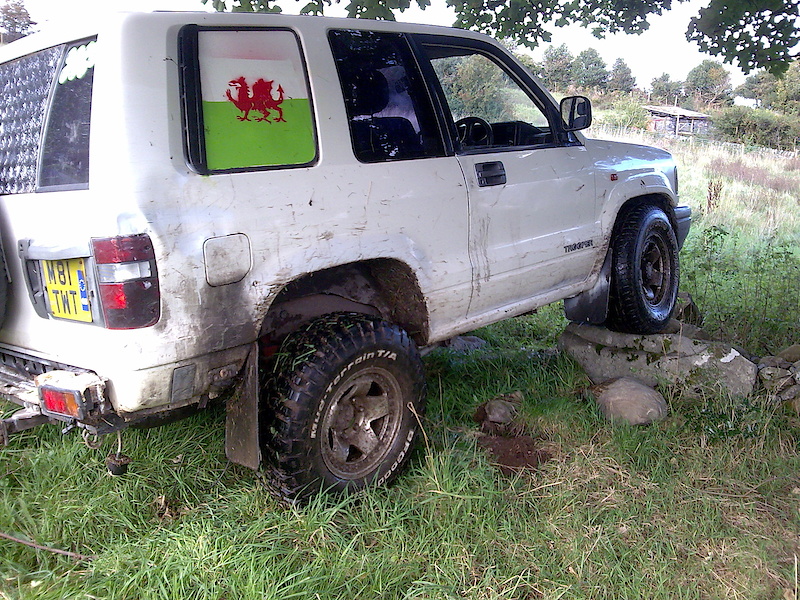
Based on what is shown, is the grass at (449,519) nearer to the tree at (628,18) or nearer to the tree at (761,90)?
the tree at (628,18)

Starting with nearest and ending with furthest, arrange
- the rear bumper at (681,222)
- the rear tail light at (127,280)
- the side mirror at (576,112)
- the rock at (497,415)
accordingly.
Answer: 1. the rear tail light at (127,280)
2. the rock at (497,415)
3. the side mirror at (576,112)
4. the rear bumper at (681,222)

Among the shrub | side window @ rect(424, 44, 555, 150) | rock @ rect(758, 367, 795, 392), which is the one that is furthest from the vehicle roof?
the shrub

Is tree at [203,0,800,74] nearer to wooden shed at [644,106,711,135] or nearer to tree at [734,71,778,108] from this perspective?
wooden shed at [644,106,711,135]

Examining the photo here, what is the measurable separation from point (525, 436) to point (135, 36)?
256 cm

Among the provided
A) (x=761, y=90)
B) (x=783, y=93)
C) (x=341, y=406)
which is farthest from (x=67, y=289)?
(x=761, y=90)

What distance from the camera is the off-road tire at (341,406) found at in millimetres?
2490

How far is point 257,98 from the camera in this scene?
7.67ft

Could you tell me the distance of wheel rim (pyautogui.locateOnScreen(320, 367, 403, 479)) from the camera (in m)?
2.74

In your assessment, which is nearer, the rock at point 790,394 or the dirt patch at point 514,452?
the dirt patch at point 514,452

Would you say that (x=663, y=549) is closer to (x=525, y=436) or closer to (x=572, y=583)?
(x=572, y=583)

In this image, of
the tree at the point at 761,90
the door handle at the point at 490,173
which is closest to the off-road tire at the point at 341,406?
the door handle at the point at 490,173

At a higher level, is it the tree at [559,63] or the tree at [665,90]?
the tree at [559,63]

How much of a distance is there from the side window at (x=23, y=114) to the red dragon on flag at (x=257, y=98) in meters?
0.68

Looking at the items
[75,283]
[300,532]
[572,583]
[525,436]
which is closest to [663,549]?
[572,583]
